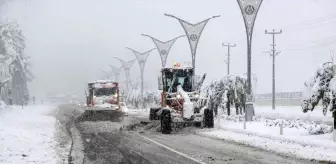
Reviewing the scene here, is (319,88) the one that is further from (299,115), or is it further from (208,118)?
(299,115)

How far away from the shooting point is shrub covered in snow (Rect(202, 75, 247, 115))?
29359mm

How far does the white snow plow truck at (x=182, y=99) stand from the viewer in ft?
60.9

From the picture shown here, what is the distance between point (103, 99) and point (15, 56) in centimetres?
4308

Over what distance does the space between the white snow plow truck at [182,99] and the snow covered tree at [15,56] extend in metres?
51.7

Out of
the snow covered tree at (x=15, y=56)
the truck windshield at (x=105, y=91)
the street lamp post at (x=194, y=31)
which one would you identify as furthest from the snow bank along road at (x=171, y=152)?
the snow covered tree at (x=15, y=56)

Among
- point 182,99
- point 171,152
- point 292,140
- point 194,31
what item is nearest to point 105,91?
point 194,31

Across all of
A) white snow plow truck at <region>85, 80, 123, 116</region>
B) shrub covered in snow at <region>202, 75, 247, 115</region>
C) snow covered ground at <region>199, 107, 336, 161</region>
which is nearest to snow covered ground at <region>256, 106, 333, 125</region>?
shrub covered in snow at <region>202, 75, 247, 115</region>

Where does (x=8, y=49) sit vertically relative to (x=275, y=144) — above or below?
above

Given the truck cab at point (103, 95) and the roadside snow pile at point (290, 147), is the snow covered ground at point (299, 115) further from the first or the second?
the truck cab at point (103, 95)

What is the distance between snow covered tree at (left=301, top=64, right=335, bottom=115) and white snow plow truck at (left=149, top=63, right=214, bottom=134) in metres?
5.37

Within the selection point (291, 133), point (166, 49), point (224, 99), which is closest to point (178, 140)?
point (291, 133)

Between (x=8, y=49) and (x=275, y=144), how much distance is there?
200ft

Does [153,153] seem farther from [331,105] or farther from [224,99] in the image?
[224,99]

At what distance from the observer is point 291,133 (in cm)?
1661
